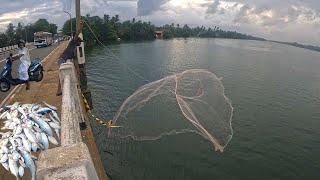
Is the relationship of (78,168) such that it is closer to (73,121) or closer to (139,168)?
(73,121)

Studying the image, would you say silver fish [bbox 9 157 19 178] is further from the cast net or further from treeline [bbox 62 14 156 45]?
treeline [bbox 62 14 156 45]

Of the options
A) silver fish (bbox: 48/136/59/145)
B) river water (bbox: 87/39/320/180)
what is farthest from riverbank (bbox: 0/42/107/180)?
river water (bbox: 87/39/320/180)

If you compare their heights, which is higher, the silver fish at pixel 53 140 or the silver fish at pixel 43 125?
the silver fish at pixel 43 125

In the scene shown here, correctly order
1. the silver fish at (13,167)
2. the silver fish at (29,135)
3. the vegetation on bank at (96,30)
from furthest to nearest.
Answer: the vegetation on bank at (96,30) → the silver fish at (29,135) → the silver fish at (13,167)

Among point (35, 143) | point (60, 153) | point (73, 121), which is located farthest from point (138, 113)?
point (60, 153)

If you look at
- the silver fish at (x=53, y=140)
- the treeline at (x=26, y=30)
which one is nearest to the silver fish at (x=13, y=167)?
the silver fish at (x=53, y=140)

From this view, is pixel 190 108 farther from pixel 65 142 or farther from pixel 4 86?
pixel 4 86

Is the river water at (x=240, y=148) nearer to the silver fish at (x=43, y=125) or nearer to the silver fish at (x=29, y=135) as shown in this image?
the silver fish at (x=43, y=125)

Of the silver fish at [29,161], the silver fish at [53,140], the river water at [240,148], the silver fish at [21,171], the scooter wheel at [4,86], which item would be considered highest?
the scooter wheel at [4,86]
